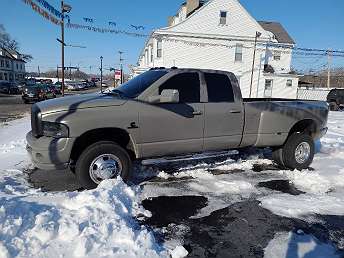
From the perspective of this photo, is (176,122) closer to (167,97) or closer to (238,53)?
(167,97)

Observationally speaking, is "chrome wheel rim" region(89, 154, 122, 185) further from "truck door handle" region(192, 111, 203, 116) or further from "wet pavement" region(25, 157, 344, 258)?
"truck door handle" region(192, 111, 203, 116)

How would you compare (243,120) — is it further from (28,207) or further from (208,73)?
(28,207)

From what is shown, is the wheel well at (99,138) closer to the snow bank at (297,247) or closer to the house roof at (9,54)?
the snow bank at (297,247)

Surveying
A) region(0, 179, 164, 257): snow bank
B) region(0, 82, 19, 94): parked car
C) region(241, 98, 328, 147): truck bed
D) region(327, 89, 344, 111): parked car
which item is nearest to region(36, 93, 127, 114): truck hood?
region(0, 179, 164, 257): snow bank

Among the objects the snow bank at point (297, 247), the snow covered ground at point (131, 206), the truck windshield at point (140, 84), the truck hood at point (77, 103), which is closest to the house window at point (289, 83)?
the snow covered ground at point (131, 206)

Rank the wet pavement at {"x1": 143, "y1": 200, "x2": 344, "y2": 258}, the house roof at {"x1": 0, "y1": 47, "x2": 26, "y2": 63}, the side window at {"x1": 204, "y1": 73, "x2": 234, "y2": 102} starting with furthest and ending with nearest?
the house roof at {"x1": 0, "y1": 47, "x2": 26, "y2": 63}
the side window at {"x1": 204, "y1": 73, "x2": 234, "y2": 102}
the wet pavement at {"x1": 143, "y1": 200, "x2": 344, "y2": 258}

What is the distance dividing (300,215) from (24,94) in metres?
28.2

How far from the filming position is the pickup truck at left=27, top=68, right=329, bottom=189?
17.6 feet

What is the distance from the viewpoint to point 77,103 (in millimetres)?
5500

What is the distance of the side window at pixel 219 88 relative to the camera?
6.52 meters

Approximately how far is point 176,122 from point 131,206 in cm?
169

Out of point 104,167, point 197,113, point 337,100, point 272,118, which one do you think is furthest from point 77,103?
point 337,100

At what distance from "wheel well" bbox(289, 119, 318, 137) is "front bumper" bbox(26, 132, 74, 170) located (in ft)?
15.7

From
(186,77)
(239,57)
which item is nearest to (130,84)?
(186,77)
